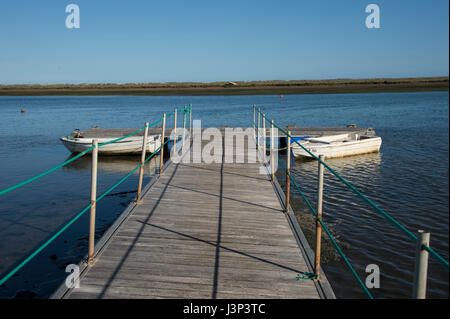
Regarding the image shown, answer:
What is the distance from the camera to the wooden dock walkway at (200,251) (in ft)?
11.0

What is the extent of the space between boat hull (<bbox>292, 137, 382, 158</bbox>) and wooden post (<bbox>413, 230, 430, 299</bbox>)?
39.1 feet

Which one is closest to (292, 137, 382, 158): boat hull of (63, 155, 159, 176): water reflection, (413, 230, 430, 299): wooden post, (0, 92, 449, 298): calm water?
(0, 92, 449, 298): calm water

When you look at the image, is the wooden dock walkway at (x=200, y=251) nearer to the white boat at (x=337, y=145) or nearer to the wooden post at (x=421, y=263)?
the wooden post at (x=421, y=263)

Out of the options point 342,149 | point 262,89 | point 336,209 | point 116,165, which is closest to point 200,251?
point 336,209

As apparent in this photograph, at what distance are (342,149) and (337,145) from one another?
0.35m

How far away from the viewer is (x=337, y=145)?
1408cm

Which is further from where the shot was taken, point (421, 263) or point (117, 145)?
point (117, 145)

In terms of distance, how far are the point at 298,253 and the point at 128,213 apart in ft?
8.73

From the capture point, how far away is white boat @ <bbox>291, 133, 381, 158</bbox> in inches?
549

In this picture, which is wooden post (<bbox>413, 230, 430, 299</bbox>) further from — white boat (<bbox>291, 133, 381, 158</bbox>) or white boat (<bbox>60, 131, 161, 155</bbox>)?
white boat (<bbox>60, 131, 161, 155</bbox>)

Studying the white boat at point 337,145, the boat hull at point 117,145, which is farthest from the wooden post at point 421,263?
the boat hull at point 117,145

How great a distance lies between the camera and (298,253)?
13.6ft

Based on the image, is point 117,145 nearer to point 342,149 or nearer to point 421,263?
point 342,149
